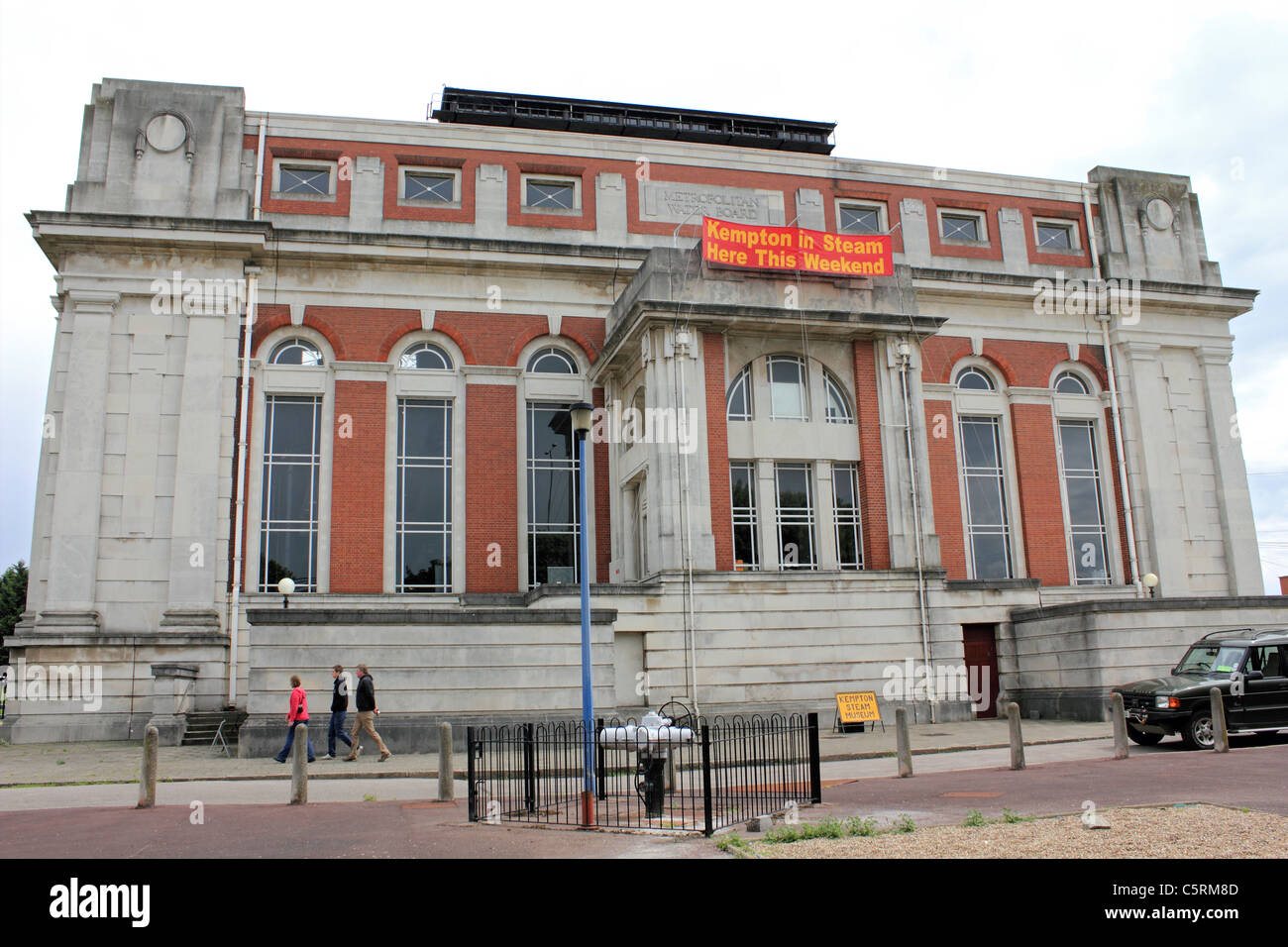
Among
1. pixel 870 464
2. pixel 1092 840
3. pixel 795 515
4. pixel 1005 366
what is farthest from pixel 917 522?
pixel 1092 840

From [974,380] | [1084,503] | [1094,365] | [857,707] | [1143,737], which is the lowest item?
[1143,737]

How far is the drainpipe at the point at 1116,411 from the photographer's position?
32.5m

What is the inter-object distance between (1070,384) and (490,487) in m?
19.8

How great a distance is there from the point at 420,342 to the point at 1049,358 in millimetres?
20517

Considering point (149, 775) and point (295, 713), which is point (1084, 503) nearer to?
point (295, 713)

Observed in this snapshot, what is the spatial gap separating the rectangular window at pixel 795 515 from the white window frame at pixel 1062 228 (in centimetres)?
1467

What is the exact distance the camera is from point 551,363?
3041cm

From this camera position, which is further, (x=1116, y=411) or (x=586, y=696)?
(x=1116, y=411)

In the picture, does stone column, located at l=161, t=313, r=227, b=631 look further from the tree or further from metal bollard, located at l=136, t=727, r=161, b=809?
the tree

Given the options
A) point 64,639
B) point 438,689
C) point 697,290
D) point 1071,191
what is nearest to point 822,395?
point 697,290

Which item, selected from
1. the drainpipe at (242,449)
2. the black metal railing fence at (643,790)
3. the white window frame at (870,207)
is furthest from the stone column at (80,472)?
the white window frame at (870,207)
